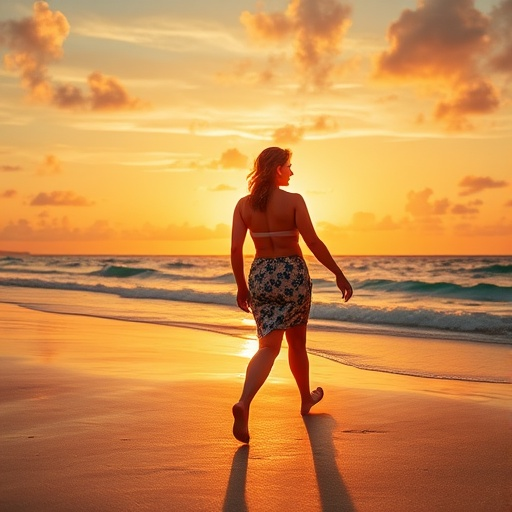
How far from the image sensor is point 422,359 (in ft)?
31.0

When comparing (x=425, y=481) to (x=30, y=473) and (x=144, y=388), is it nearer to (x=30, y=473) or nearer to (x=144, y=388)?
(x=30, y=473)

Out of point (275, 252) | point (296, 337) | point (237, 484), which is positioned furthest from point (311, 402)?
point (237, 484)

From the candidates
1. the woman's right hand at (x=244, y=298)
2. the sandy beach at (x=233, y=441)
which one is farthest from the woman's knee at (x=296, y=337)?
the sandy beach at (x=233, y=441)

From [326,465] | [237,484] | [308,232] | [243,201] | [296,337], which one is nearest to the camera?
[237,484]

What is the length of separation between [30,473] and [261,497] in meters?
1.24

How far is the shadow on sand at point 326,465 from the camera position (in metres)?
3.56

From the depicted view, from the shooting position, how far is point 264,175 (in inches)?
207

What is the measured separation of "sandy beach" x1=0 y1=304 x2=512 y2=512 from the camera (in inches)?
142

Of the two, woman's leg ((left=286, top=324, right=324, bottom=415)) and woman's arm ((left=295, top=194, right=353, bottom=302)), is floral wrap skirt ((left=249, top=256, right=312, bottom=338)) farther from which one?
woman's leg ((left=286, top=324, right=324, bottom=415))

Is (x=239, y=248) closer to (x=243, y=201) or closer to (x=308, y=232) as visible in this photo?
(x=243, y=201)

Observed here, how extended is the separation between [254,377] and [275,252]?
2.98 feet

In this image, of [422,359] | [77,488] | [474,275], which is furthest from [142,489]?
[474,275]

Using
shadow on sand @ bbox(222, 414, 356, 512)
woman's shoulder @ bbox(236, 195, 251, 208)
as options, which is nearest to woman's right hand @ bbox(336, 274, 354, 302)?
woman's shoulder @ bbox(236, 195, 251, 208)

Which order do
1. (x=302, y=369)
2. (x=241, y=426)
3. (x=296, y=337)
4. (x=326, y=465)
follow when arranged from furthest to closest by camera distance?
(x=302, y=369), (x=296, y=337), (x=241, y=426), (x=326, y=465)
